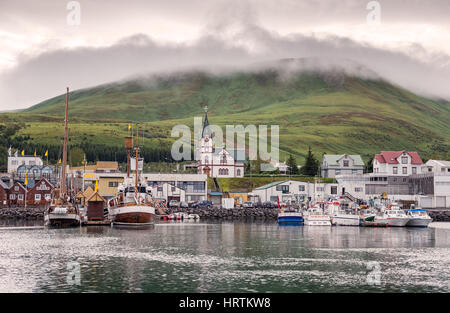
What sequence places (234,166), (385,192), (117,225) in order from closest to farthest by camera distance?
1. (117,225)
2. (385,192)
3. (234,166)

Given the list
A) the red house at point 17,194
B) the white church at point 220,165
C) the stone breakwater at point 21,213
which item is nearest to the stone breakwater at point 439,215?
the white church at point 220,165

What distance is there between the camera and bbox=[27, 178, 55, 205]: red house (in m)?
153

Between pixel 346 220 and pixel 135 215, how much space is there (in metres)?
38.7

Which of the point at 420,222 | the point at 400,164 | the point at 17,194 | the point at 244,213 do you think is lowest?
the point at 420,222

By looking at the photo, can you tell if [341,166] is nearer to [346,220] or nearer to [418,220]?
[346,220]

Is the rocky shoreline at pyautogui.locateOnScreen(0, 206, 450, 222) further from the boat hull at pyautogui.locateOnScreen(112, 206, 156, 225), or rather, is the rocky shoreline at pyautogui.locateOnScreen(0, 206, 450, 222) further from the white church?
the white church

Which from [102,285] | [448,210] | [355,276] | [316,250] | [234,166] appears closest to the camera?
[102,285]

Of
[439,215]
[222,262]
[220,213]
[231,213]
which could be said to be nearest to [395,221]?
[439,215]

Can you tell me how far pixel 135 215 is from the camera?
10138 centimetres

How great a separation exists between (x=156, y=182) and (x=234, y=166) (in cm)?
3670
